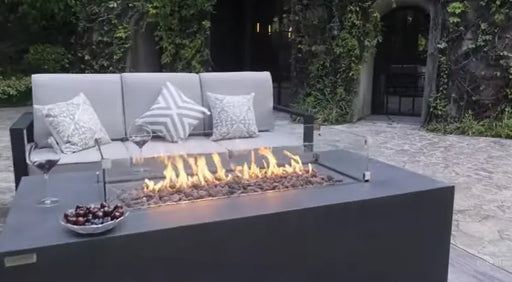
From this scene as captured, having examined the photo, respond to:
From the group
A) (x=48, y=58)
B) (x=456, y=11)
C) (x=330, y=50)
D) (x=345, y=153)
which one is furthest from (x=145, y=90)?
(x=48, y=58)

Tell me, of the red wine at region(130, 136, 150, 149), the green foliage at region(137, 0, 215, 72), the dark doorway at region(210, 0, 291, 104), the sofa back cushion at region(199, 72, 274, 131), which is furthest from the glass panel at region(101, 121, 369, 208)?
the dark doorway at region(210, 0, 291, 104)

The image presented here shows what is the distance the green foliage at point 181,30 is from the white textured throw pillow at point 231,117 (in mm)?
4274

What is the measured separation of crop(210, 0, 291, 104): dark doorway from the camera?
9.30 meters

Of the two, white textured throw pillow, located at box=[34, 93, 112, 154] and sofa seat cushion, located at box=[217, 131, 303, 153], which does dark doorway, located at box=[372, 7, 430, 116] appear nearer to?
sofa seat cushion, located at box=[217, 131, 303, 153]

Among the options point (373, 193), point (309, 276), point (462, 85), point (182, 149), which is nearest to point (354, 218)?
point (373, 193)

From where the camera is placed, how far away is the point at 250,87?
4.00 metres

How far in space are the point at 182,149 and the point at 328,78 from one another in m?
4.46

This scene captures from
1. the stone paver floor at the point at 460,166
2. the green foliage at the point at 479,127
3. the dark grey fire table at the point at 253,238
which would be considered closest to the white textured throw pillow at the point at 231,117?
the stone paver floor at the point at 460,166

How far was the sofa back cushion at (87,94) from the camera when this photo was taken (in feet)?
10.9

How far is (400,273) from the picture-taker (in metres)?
2.09

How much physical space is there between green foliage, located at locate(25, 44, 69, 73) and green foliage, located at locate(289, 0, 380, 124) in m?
5.12

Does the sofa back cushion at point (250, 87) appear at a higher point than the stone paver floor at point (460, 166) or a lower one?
higher

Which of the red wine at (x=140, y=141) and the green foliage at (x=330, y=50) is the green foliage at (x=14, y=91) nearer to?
the green foliage at (x=330, y=50)

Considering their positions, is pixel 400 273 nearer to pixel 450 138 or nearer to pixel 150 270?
pixel 150 270
